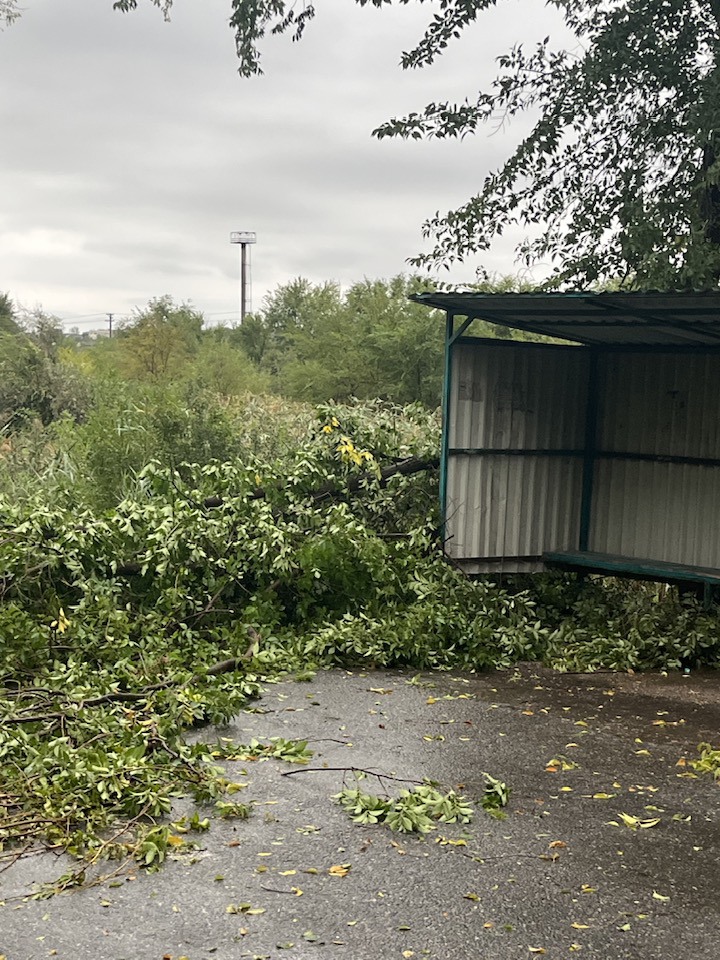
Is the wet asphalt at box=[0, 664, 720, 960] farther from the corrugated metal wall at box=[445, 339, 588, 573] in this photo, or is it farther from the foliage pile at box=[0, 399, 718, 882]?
the corrugated metal wall at box=[445, 339, 588, 573]

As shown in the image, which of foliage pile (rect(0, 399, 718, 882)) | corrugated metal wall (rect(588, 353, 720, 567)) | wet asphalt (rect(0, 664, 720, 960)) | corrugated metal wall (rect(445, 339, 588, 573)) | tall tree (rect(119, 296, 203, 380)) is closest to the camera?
wet asphalt (rect(0, 664, 720, 960))

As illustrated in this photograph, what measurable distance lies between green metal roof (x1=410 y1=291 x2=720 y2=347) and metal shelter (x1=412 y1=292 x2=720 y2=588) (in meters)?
0.03

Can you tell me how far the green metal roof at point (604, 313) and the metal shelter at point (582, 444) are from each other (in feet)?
0.09

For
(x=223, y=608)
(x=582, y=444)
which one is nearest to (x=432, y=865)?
(x=223, y=608)

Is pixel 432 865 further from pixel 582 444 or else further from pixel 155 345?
pixel 155 345

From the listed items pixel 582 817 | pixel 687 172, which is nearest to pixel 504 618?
pixel 582 817

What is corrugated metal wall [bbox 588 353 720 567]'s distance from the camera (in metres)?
11.8

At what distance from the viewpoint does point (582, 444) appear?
1264 cm

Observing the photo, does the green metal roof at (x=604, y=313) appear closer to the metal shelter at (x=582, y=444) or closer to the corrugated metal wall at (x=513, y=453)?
the metal shelter at (x=582, y=444)

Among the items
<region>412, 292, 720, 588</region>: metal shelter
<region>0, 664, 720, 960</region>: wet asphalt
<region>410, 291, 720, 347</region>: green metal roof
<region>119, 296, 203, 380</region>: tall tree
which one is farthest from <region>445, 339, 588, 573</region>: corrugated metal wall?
<region>119, 296, 203, 380</region>: tall tree

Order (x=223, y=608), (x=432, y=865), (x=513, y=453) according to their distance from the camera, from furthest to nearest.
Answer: (x=513, y=453) < (x=223, y=608) < (x=432, y=865)

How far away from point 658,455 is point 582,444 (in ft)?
2.84

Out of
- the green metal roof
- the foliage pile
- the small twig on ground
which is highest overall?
the green metal roof

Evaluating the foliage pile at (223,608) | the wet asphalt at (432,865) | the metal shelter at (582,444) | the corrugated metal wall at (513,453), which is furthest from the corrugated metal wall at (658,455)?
the wet asphalt at (432,865)
